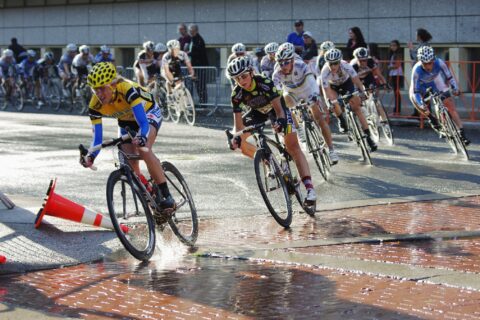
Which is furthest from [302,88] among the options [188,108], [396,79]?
[188,108]

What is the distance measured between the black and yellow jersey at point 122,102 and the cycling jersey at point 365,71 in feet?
33.0

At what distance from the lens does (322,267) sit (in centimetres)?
898

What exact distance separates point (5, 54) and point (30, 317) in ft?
85.7

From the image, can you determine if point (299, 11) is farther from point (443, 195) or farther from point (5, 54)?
point (443, 195)

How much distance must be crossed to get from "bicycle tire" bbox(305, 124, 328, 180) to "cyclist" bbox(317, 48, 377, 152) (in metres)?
1.84

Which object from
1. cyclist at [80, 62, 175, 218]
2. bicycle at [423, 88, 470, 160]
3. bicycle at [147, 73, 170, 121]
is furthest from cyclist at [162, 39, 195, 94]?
cyclist at [80, 62, 175, 218]

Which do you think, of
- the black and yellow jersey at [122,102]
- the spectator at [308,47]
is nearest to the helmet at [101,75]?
the black and yellow jersey at [122,102]

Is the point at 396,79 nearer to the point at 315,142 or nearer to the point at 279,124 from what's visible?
the point at 315,142

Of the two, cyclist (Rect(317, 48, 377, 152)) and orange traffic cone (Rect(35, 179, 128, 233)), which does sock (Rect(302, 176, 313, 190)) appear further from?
cyclist (Rect(317, 48, 377, 152))

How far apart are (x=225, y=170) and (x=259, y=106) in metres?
4.27

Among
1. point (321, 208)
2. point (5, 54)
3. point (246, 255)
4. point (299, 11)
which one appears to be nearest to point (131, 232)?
point (246, 255)

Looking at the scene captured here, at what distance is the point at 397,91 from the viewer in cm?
2298

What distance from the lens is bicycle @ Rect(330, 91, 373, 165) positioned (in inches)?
643

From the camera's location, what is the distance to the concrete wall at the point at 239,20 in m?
25.6
